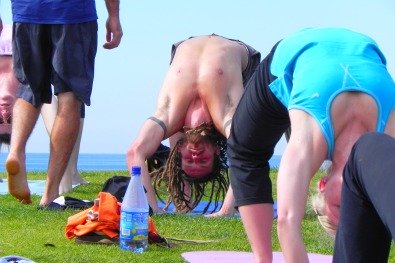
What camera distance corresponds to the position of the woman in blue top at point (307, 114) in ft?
10.7

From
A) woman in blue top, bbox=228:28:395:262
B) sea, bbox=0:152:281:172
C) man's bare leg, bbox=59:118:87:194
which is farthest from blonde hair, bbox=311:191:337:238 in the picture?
sea, bbox=0:152:281:172

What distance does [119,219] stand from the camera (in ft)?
16.3

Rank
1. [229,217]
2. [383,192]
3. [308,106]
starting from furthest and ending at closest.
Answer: [229,217] < [308,106] < [383,192]

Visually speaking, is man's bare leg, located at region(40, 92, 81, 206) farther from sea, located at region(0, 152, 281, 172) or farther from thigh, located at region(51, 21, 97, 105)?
sea, located at region(0, 152, 281, 172)

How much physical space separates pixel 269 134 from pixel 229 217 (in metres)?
2.32

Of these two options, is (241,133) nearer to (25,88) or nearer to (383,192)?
(383,192)

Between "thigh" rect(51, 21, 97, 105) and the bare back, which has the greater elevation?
"thigh" rect(51, 21, 97, 105)

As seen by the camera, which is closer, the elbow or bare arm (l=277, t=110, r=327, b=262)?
bare arm (l=277, t=110, r=327, b=262)

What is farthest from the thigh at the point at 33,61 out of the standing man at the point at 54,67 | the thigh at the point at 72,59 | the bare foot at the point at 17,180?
the bare foot at the point at 17,180

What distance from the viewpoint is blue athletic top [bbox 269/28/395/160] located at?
3.39m

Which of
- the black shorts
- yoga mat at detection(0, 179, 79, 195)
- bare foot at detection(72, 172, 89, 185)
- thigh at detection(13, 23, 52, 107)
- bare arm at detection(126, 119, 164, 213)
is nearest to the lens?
the black shorts

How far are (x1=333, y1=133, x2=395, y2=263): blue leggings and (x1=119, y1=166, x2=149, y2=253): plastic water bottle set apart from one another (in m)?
2.46

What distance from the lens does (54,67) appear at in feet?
20.1

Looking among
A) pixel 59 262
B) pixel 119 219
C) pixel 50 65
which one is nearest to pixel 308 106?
pixel 59 262
